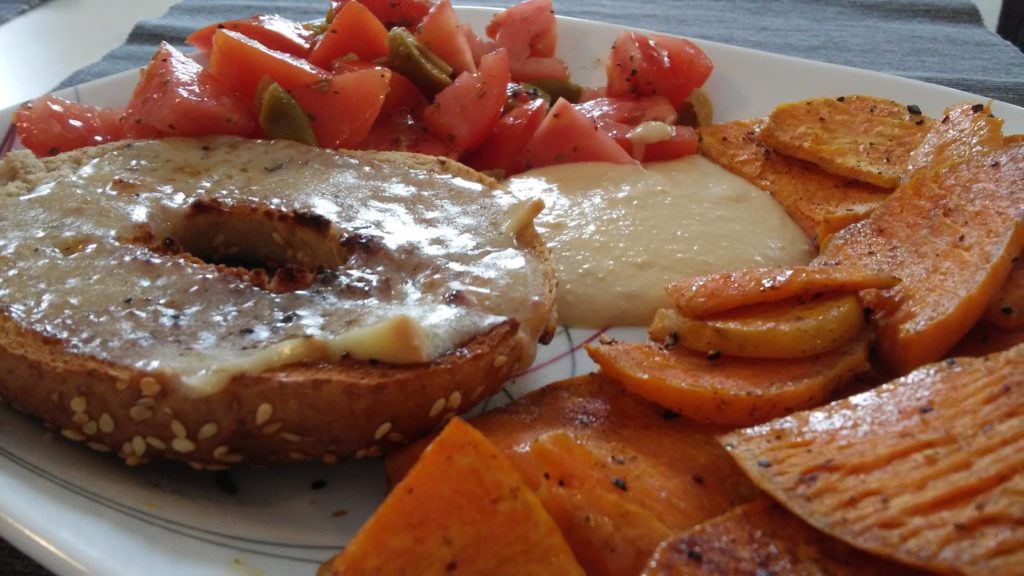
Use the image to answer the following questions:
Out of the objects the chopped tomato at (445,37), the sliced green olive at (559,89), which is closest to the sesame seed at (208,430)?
the chopped tomato at (445,37)

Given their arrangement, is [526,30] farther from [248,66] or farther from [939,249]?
[939,249]

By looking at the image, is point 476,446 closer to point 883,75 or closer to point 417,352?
point 417,352

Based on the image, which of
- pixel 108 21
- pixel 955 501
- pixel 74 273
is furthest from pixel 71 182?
pixel 108 21

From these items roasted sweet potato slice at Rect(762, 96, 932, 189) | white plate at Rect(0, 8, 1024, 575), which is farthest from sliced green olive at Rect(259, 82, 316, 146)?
roasted sweet potato slice at Rect(762, 96, 932, 189)

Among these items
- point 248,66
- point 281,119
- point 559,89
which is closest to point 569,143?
point 559,89

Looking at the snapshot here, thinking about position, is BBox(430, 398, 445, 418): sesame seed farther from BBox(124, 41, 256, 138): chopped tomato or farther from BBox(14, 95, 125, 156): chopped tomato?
BBox(14, 95, 125, 156): chopped tomato
